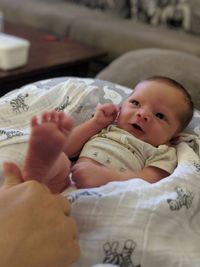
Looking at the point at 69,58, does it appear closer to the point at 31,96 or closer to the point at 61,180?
the point at 31,96

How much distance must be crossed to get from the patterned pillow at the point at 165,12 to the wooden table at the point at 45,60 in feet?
2.34

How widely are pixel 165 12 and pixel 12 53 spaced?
1280mm

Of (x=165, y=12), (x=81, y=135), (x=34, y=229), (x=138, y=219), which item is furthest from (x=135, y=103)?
(x=165, y=12)

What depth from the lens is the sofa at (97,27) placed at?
7.88 ft

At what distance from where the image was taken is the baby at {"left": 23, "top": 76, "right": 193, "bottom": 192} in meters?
0.99

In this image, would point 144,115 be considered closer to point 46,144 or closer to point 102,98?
point 102,98

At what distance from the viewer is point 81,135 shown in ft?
3.73

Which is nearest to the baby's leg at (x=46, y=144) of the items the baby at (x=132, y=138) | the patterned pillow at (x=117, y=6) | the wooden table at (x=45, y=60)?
the baby at (x=132, y=138)

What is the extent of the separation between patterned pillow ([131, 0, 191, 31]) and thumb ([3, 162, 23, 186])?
2023 millimetres

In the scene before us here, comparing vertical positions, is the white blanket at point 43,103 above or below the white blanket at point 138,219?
below

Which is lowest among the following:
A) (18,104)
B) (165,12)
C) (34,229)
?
(165,12)

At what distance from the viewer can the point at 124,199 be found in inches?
34.5

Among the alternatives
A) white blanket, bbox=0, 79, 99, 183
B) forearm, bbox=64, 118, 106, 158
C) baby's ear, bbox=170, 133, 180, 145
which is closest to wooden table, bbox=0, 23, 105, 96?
white blanket, bbox=0, 79, 99, 183

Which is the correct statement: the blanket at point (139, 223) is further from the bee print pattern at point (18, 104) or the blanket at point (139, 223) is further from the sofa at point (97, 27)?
the sofa at point (97, 27)
